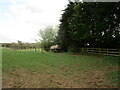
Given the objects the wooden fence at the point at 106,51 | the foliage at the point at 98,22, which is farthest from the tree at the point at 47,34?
the wooden fence at the point at 106,51

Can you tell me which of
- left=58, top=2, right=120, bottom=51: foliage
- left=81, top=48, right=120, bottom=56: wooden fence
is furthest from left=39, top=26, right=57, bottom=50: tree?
left=81, top=48, right=120, bottom=56: wooden fence

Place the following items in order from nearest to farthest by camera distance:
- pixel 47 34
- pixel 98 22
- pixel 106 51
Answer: pixel 98 22 → pixel 106 51 → pixel 47 34

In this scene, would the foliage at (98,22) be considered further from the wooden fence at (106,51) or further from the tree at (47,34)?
the tree at (47,34)

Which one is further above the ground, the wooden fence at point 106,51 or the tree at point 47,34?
the tree at point 47,34

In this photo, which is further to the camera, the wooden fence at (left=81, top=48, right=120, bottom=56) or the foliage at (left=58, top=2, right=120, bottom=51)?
the wooden fence at (left=81, top=48, right=120, bottom=56)

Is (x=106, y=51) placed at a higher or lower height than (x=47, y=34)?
lower

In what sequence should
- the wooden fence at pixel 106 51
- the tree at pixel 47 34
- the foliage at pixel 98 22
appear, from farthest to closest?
the tree at pixel 47 34 → the wooden fence at pixel 106 51 → the foliage at pixel 98 22

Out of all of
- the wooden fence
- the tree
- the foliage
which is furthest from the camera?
the tree

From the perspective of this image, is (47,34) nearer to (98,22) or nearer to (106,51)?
(106,51)

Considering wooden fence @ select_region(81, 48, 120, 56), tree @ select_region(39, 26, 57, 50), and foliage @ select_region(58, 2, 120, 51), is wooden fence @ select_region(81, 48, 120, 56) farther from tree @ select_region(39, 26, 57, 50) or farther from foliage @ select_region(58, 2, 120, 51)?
tree @ select_region(39, 26, 57, 50)

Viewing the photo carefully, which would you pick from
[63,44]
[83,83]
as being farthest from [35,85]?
[63,44]

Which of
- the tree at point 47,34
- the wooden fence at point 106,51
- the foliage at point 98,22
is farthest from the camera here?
the tree at point 47,34

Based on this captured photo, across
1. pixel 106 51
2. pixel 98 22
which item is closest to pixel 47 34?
pixel 106 51

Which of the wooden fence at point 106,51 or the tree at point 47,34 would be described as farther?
the tree at point 47,34
